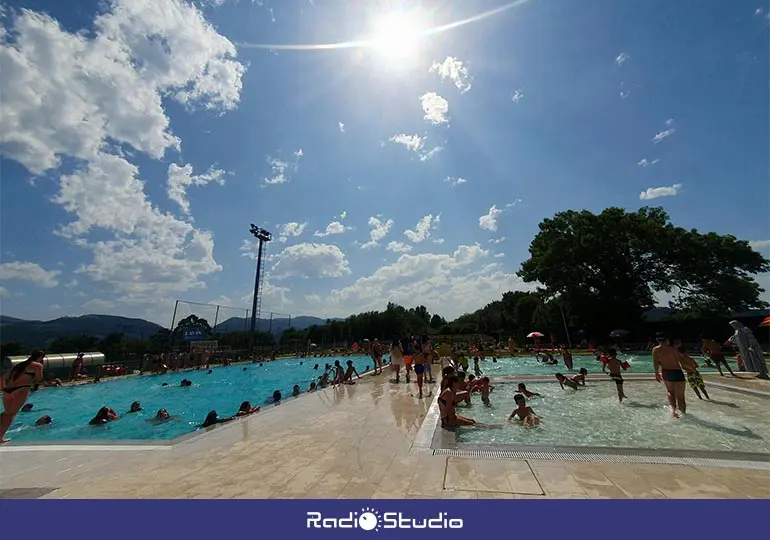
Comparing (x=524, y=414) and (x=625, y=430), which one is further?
(x=524, y=414)

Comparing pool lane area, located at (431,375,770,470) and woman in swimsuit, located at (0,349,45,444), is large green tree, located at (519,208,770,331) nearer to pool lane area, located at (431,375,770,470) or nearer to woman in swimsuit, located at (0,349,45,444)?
pool lane area, located at (431,375,770,470)

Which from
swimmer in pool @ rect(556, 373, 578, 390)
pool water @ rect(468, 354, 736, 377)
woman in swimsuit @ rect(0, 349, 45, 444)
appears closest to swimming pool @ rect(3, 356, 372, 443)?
woman in swimsuit @ rect(0, 349, 45, 444)

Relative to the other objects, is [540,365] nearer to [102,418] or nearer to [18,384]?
[102,418]

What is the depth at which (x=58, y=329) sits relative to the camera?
11400cm

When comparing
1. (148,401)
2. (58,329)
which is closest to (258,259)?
(148,401)

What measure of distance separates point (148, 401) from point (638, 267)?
4030 centimetres
